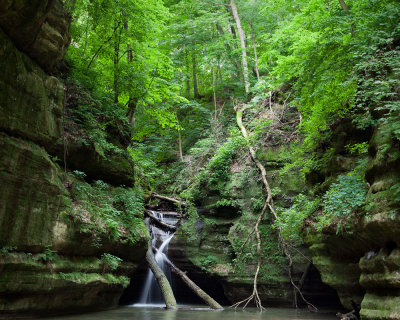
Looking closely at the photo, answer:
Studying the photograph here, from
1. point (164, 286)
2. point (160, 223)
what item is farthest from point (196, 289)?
point (160, 223)

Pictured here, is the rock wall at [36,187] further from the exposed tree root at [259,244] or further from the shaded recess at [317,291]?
the shaded recess at [317,291]

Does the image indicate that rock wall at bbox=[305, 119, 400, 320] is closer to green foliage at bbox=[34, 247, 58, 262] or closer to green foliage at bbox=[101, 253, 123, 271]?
green foliage at bbox=[101, 253, 123, 271]

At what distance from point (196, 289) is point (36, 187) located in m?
7.35

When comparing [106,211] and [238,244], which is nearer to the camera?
[106,211]

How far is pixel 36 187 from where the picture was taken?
720 centimetres

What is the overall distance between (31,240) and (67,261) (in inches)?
54.2

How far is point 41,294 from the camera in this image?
7.43m

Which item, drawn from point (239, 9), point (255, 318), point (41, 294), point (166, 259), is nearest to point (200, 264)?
point (166, 259)

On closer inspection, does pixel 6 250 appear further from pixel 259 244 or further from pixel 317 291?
pixel 317 291

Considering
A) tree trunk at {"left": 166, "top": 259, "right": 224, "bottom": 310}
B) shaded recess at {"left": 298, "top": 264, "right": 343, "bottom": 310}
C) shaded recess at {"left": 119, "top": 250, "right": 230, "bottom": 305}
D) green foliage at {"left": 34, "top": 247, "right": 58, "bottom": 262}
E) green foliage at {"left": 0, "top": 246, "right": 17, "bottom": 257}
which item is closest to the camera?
green foliage at {"left": 0, "top": 246, "right": 17, "bottom": 257}

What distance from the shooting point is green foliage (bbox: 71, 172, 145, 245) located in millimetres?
8789

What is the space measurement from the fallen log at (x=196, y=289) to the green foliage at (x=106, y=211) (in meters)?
2.56

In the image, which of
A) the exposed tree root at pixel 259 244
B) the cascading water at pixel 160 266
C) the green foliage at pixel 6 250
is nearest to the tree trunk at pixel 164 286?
the cascading water at pixel 160 266

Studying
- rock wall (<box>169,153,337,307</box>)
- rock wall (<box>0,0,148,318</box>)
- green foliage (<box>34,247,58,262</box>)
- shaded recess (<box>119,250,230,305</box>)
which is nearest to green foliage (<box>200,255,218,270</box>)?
rock wall (<box>169,153,337,307</box>)
